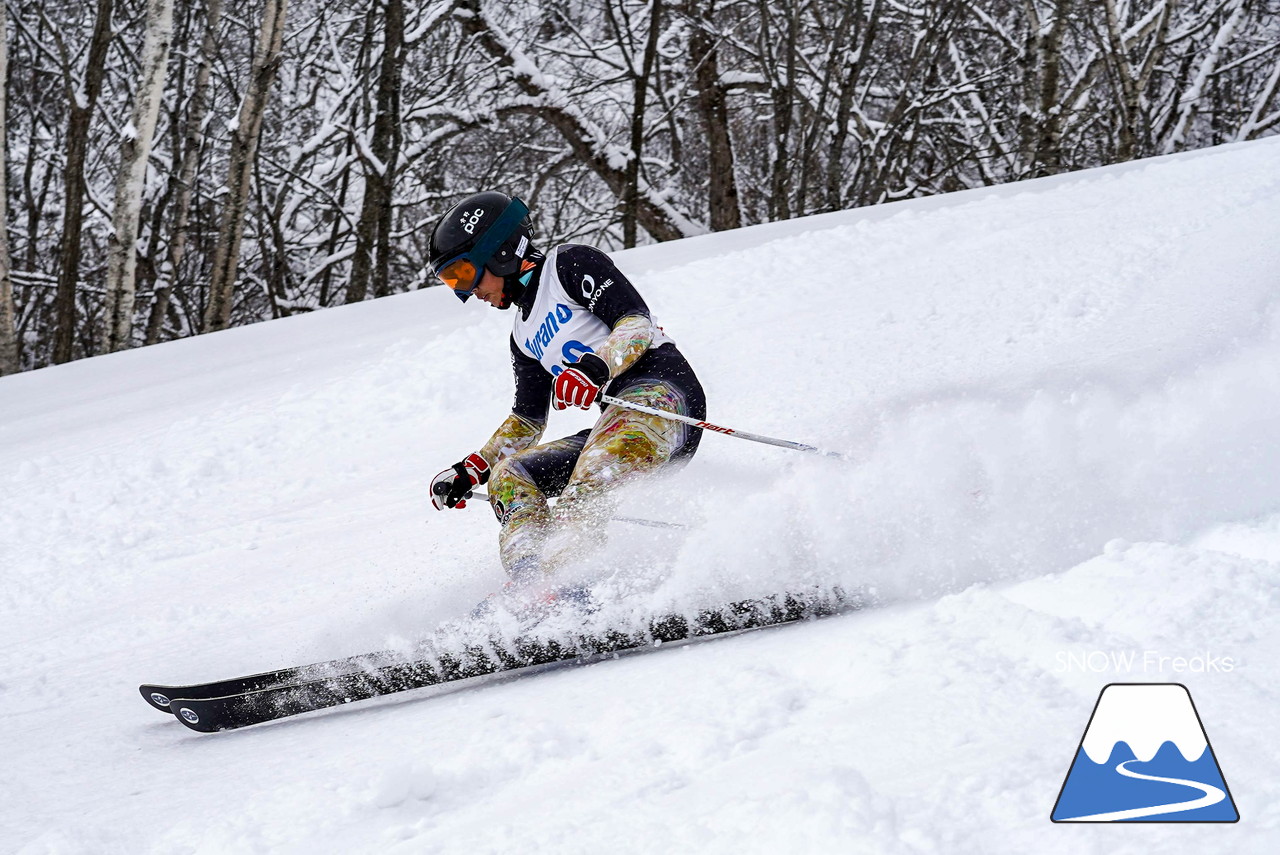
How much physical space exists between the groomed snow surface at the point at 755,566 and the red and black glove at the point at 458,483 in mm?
339

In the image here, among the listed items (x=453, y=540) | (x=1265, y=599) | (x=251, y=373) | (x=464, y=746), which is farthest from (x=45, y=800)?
(x=251, y=373)

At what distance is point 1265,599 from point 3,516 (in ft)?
18.5

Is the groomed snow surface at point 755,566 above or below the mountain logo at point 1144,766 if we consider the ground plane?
above

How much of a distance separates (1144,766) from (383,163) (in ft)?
40.4

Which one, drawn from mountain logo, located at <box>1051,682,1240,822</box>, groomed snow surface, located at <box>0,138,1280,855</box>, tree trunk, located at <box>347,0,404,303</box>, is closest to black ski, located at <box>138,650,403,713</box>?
groomed snow surface, located at <box>0,138,1280,855</box>

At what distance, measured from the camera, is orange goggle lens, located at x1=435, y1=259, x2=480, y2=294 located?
342cm

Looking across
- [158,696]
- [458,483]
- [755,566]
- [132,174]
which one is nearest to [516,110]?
[132,174]

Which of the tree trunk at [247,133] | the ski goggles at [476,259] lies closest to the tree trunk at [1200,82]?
the tree trunk at [247,133]

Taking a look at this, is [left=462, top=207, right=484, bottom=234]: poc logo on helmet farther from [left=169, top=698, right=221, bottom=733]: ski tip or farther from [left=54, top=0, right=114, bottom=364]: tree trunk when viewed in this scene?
[left=54, top=0, right=114, bottom=364]: tree trunk

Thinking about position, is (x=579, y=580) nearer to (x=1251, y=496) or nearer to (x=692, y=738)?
(x=692, y=738)

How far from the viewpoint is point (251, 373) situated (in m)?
7.21

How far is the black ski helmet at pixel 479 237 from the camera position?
341 centimetres

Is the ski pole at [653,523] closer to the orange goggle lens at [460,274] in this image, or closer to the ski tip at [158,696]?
the orange goggle lens at [460,274]

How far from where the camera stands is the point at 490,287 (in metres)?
3.50
